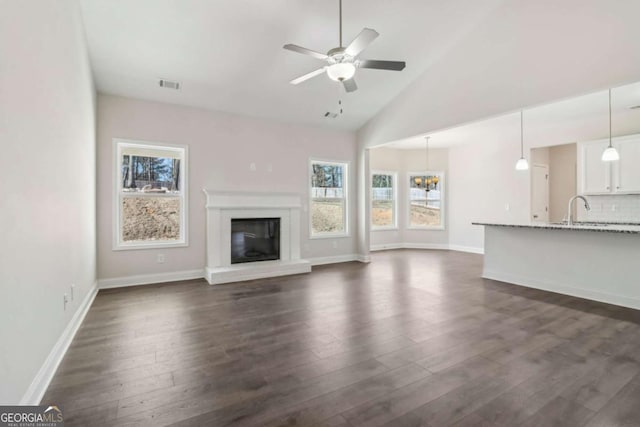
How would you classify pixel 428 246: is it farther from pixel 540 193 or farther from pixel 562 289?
pixel 562 289

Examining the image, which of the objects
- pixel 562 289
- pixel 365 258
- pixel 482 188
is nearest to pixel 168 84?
pixel 365 258

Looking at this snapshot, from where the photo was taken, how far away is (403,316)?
345cm

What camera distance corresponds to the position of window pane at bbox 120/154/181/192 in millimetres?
4945

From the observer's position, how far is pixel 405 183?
917cm

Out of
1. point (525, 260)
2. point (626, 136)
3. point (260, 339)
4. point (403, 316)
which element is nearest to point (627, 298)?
point (525, 260)

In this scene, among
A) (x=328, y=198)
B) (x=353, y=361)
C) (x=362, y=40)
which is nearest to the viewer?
(x=353, y=361)

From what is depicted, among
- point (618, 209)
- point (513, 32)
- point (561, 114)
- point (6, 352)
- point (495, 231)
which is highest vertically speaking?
point (513, 32)

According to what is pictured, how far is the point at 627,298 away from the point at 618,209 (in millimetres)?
3194

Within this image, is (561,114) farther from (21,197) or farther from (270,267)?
(21,197)

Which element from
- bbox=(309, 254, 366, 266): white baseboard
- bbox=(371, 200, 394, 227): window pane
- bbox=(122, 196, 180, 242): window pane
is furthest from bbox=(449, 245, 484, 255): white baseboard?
bbox=(122, 196, 180, 242): window pane

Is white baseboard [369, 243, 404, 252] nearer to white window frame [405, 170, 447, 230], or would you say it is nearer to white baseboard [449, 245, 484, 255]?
white window frame [405, 170, 447, 230]

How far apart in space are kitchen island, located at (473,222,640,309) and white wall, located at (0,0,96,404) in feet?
18.5

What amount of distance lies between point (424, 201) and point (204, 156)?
21.2 ft

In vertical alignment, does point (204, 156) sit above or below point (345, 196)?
above
